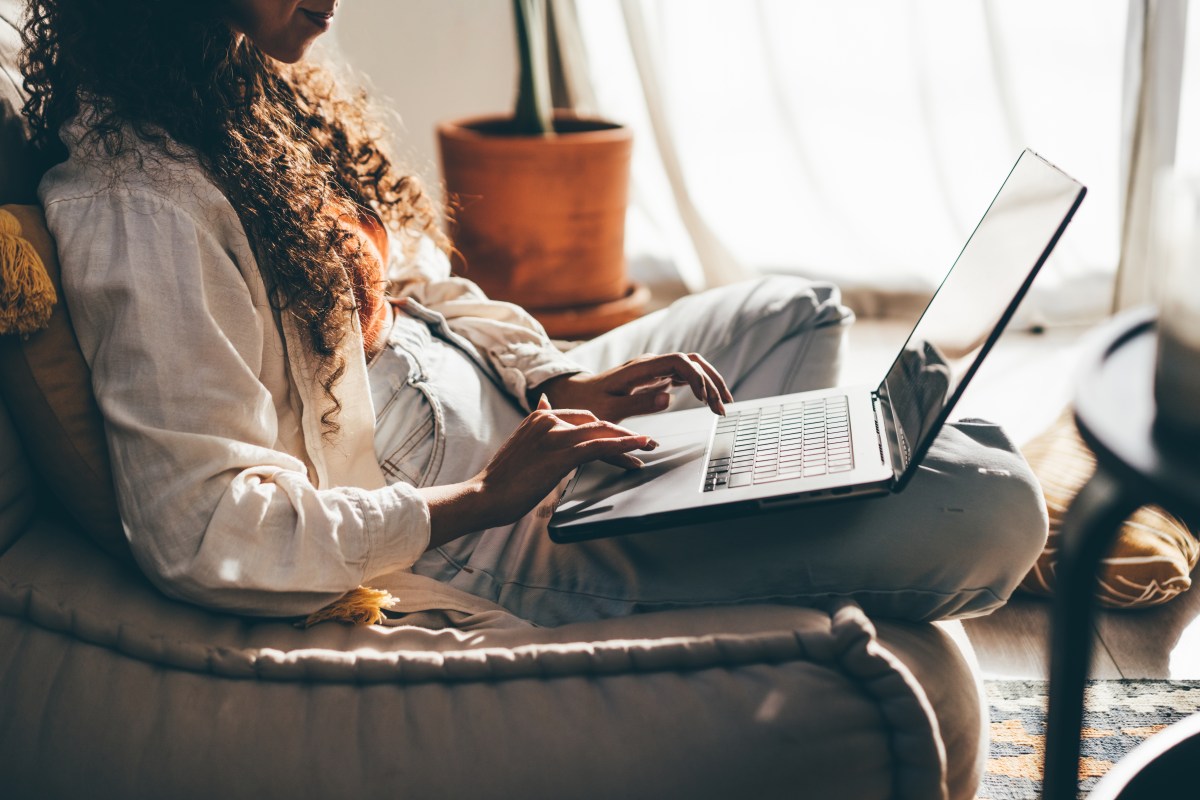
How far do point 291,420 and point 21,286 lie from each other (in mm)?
255

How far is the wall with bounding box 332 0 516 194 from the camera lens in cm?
265

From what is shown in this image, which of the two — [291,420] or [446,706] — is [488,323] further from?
[446,706]

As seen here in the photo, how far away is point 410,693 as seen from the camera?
0.80 metres

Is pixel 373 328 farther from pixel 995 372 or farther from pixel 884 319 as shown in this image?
pixel 884 319

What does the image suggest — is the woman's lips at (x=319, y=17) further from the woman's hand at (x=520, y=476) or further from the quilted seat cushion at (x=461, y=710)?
the quilted seat cushion at (x=461, y=710)

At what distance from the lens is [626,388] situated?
1197 mm

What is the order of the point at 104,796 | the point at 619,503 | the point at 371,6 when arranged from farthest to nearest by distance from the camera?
the point at 371,6 < the point at 619,503 < the point at 104,796

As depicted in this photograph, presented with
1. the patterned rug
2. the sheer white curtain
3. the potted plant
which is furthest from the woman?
the sheer white curtain

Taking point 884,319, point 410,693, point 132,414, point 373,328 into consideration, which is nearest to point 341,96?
point 373,328

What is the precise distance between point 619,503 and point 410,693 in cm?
24

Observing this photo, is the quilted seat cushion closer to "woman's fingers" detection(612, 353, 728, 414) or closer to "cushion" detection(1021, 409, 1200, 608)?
"woman's fingers" detection(612, 353, 728, 414)

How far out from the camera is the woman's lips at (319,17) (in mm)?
994

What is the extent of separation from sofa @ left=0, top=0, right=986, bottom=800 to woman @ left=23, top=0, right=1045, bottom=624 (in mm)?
63

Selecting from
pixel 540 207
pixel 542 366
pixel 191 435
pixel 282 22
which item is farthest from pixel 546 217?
pixel 191 435
